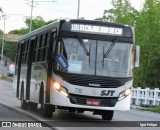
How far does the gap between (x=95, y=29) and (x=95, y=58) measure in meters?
0.99

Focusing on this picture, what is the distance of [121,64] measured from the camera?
1731cm

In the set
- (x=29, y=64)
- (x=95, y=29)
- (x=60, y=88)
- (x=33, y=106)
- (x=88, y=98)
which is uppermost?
(x=95, y=29)

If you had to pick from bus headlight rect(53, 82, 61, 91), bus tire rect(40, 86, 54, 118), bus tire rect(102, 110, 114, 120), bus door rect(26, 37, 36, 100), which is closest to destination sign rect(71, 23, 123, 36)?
bus headlight rect(53, 82, 61, 91)

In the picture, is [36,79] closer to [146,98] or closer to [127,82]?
[127,82]

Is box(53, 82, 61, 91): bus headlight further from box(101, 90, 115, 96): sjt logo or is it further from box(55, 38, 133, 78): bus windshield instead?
box(101, 90, 115, 96): sjt logo

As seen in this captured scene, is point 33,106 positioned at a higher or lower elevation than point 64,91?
lower

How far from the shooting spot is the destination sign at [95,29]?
17469 millimetres

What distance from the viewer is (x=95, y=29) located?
691 inches

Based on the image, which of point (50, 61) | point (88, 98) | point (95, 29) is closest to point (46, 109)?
point (50, 61)

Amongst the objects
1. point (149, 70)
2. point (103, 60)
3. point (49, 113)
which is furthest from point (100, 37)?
point (149, 70)

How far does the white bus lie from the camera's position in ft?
55.4

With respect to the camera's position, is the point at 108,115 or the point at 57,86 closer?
the point at 57,86

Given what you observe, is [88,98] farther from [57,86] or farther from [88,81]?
[57,86]

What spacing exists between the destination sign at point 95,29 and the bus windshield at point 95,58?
32 cm
